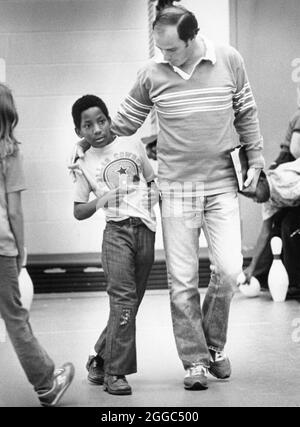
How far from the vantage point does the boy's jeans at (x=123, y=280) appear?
3.31 m

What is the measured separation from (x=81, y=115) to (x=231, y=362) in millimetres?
1099

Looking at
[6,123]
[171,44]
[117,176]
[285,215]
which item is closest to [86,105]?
[117,176]

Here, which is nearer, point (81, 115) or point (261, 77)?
point (81, 115)

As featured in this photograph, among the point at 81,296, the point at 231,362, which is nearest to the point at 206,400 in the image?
the point at 231,362

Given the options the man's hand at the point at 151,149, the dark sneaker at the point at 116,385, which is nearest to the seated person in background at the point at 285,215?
the man's hand at the point at 151,149

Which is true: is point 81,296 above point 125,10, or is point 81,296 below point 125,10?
below

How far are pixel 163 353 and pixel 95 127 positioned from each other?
1.06 meters

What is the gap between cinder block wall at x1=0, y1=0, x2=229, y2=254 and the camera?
604 centimetres

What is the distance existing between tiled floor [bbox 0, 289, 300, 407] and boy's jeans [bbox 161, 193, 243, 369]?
18 centimetres

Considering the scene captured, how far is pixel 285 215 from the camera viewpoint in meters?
5.46

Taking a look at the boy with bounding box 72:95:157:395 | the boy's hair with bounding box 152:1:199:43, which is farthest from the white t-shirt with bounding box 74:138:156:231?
the boy's hair with bounding box 152:1:199:43

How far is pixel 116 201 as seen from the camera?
11.1ft

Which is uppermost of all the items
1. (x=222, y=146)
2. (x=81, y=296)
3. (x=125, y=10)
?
(x=125, y=10)

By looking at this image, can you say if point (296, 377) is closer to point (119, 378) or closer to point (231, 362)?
point (231, 362)
